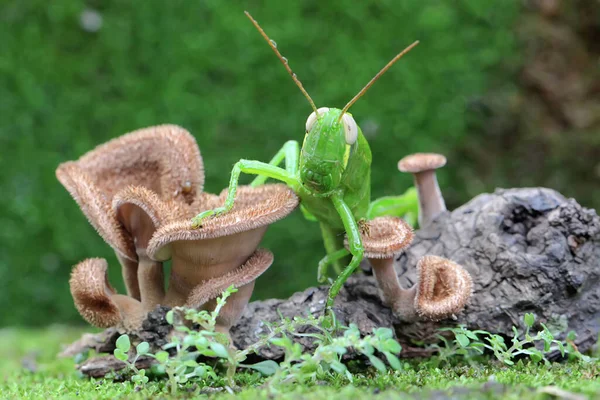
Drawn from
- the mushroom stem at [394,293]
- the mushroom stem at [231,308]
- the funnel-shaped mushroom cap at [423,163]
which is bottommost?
the mushroom stem at [394,293]

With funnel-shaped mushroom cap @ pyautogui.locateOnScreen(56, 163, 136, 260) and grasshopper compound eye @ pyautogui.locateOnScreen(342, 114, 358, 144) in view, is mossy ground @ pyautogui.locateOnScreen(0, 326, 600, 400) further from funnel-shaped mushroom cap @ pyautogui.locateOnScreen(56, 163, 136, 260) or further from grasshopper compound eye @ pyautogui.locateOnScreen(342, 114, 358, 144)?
grasshopper compound eye @ pyautogui.locateOnScreen(342, 114, 358, 144)

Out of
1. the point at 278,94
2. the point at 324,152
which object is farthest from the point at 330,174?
the point at 278,94

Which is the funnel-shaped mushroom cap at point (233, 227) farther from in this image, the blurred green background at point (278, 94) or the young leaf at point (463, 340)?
the blurred green background at point (278, 94)

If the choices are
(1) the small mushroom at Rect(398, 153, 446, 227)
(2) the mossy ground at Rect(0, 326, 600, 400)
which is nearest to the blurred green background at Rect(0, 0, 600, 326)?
(1) the small mushroom at Rect(398, 153, 446, 227)

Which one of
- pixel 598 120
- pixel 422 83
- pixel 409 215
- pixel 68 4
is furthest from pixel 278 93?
pixel 598 120

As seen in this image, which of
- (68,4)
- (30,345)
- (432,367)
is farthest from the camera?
(68,4)

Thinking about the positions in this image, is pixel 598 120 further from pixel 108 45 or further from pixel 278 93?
pixel 108 45

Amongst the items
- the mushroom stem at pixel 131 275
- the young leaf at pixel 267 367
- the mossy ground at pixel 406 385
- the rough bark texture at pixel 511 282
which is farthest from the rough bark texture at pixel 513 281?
the mushroom stem at pixel 131 275
